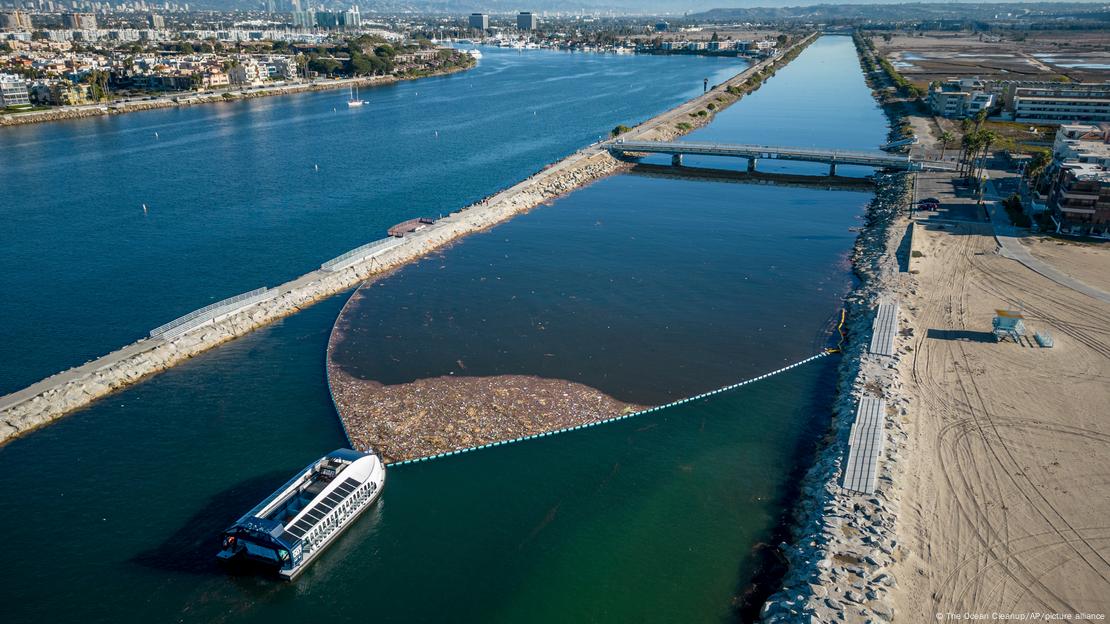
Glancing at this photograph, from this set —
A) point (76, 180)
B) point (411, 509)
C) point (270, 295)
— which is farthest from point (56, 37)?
point (411, 509)

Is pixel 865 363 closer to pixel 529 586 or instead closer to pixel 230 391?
pixel 529 586

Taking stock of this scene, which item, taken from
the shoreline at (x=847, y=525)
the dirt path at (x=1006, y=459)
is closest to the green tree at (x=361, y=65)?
the dirt path at (x=1006, y=459)

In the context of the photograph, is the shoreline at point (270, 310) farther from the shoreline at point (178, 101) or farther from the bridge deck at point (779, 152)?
the shoreline at point (178, 101)

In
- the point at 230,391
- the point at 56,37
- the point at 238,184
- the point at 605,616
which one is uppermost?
the point at 56,37

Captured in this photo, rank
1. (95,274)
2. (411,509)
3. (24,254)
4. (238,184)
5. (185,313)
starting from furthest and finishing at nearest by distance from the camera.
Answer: (238,184)
(24,254)
(95,274)
(185,313)
(411,509)

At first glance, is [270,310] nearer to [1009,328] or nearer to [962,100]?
[1009,328]

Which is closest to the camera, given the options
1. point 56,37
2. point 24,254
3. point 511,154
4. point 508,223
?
point 24,254

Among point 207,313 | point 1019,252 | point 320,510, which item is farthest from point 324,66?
point 320,510
